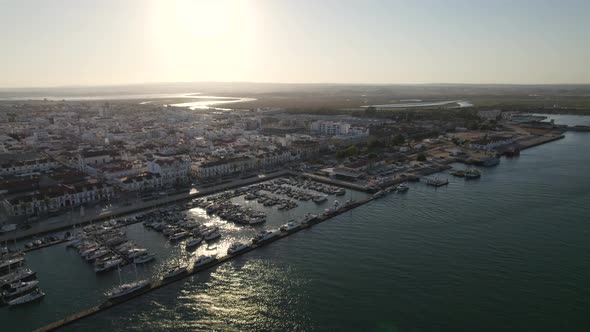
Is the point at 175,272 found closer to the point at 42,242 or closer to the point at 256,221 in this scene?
the point at 256,221

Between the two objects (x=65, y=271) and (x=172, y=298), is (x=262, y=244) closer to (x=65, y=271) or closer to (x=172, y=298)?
(x=172, y=298)

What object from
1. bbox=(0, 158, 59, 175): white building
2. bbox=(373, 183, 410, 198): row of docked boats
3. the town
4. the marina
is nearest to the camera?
the marina

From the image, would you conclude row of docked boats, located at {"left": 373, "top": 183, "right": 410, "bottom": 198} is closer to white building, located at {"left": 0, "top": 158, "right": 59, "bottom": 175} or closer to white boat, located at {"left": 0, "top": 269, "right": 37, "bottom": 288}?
white boat, located at {"left": 0, "top": 269, "right": 37, "bottom": 288}

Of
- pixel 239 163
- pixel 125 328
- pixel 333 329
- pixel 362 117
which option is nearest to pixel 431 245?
pixel 333 329

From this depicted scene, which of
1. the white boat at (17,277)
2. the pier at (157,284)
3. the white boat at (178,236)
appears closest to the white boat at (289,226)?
the pier at (157,284)

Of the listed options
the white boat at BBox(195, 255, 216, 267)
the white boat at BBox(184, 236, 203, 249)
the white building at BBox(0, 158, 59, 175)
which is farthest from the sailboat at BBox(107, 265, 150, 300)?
the white building at BBox(0, 158, 59, 175)

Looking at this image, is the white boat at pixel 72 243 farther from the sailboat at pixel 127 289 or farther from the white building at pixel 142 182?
the white building at pixel 142 182
